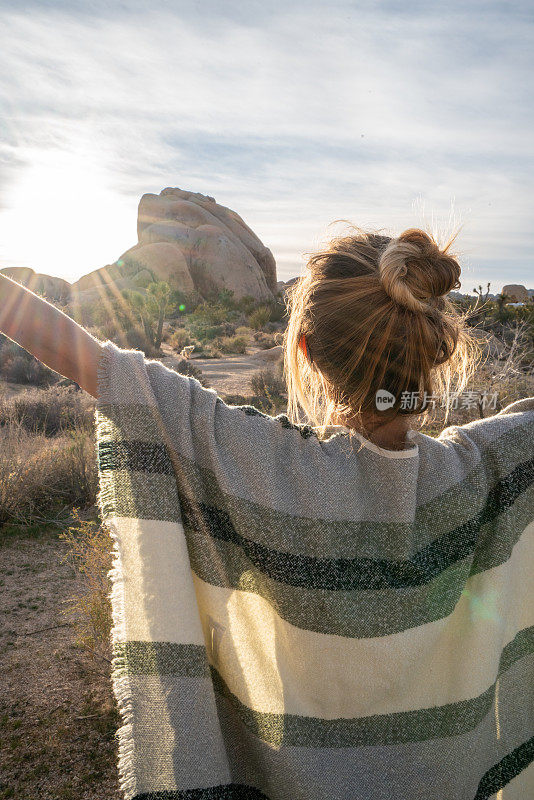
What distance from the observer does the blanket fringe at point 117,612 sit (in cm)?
120

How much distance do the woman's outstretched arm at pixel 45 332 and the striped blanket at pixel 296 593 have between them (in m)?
0.05

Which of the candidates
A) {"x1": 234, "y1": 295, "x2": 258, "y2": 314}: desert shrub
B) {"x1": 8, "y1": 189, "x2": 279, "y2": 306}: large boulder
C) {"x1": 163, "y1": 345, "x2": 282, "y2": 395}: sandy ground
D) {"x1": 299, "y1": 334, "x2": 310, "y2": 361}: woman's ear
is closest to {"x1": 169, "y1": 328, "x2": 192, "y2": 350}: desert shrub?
{"x1": 163, "y1": 345, "x2": 282, "y2": 395}: sandy ground

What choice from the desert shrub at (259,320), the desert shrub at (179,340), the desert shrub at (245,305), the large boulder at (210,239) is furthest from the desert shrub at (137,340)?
the large boulder at (210,239)

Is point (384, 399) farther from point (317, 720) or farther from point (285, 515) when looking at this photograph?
point (317, 720)

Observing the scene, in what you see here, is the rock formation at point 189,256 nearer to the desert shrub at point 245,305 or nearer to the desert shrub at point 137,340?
the desert shrub at point 245,305

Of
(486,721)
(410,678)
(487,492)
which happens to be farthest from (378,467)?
(486,721)

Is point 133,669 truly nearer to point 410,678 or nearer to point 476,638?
point 410,678

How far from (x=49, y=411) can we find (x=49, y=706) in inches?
211

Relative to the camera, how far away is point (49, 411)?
24.7 feet

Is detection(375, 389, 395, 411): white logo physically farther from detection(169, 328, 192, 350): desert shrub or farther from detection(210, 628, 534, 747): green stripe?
detection(169, 328, 192, 350): desert shrub

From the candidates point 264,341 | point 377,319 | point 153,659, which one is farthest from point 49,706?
point 264,341

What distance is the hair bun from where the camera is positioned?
50.8 inches

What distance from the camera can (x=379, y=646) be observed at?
4.45 feet

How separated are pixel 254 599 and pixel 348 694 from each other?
32cm
